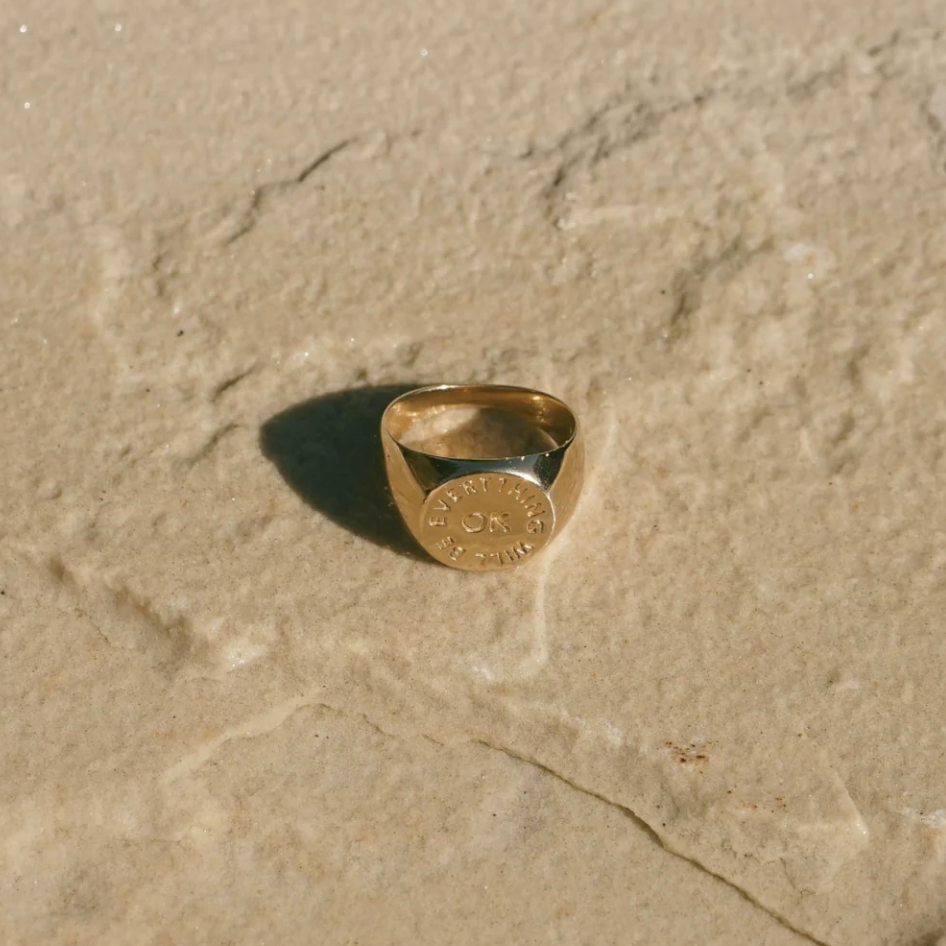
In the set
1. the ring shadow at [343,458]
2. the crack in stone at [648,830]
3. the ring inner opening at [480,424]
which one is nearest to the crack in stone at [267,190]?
the ring shadow at [343,458]

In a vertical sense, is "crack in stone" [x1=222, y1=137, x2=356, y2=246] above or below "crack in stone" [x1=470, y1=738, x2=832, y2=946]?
above

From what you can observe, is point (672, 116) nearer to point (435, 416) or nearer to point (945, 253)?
point (945, 253)

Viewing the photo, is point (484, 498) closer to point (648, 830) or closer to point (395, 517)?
point (395, 517)

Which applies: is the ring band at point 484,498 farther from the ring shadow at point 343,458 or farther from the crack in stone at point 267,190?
the crack in stone at point 267,190

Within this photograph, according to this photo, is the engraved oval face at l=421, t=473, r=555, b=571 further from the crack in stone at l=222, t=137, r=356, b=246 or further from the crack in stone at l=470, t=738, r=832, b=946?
the crack in stone at l=222, t=137, r=356, b=246

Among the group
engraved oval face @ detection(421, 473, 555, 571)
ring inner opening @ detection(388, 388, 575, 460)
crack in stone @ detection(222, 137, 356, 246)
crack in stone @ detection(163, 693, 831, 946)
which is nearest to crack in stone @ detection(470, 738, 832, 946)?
crack in stone @ detection(163, 693, 831, 946)

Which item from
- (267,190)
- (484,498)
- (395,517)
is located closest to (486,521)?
(484,498)
